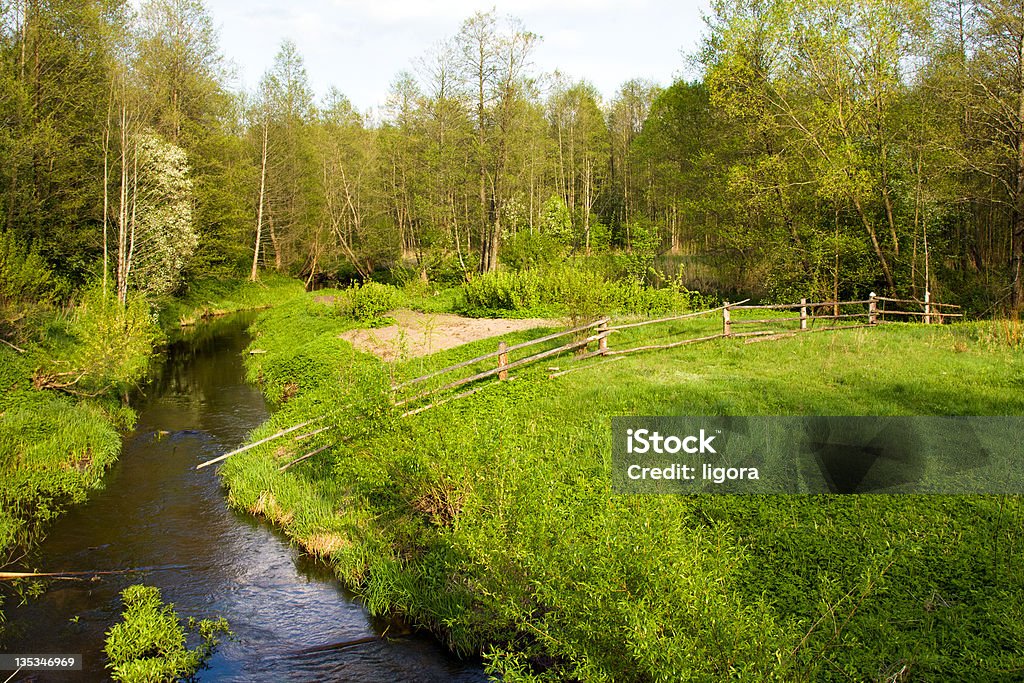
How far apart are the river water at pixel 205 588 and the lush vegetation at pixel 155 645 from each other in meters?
0.17

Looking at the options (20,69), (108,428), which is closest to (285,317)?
(20,69)

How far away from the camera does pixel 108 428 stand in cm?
1333

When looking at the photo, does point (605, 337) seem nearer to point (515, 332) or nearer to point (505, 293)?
point (515, 332)

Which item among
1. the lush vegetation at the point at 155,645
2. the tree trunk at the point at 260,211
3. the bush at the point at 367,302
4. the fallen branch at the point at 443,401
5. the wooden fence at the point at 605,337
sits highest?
the tree trunk at the point at 260,211

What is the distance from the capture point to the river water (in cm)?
687

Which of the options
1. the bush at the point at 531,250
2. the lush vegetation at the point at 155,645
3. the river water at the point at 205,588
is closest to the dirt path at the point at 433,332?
the bush at the point at 531,250

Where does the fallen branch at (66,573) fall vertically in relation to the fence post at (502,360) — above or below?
below

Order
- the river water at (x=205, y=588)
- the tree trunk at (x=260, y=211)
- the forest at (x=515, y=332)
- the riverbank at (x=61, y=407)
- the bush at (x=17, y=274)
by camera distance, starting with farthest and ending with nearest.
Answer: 1. the tree trunk at (x=260, y=211)
2. the bush at (x=17, y=274)
3. the riverbank at (x=61, y=407)
4. the river water at (x=205, y=588)
5. the forest at (x=515, y=332)

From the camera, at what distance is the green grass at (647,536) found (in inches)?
189

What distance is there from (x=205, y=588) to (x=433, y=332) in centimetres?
1151

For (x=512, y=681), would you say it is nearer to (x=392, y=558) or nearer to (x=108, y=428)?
(x=392, y=558)

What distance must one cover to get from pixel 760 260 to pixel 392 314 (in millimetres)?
13822

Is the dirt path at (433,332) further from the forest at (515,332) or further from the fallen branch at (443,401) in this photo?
the fallen branch at (443,401)

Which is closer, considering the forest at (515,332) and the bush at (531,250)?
the forest at (515,332)
